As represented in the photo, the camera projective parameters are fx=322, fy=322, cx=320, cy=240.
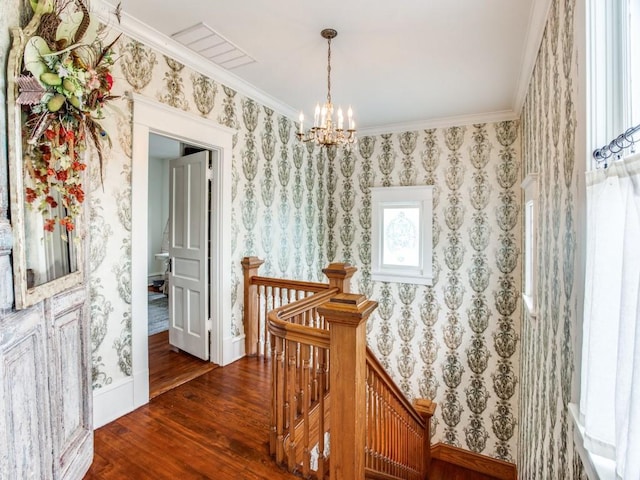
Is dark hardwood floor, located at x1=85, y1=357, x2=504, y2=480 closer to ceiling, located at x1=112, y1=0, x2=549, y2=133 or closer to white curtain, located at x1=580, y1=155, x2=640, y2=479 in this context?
white curtain, located at x1=580, y1=155, x2=640, y2=479

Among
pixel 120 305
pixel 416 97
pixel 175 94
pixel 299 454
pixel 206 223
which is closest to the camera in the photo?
pixel 299 454

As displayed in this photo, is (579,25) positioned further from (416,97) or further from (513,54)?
(416,97)

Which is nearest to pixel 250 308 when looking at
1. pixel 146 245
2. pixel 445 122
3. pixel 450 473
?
pixel 146 245

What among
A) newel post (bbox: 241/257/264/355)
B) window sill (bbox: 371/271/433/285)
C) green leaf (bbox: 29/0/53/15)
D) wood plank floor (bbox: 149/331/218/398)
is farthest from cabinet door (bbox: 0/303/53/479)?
window sill (bbox: 371/271/433/285)

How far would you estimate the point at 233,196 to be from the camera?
3264 millimetres

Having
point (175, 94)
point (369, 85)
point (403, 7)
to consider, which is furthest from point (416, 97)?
point (175, 94)

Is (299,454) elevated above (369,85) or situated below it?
below

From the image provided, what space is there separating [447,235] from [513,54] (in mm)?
2265

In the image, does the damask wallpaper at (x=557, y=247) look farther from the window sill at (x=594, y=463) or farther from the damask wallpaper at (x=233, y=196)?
the damask wallpaper at (x=233, y=196)

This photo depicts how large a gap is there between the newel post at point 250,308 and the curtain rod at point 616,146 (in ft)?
9.20

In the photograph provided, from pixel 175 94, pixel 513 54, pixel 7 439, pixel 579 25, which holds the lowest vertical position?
pixel 7 439

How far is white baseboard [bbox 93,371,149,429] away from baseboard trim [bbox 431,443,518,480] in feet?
12.3

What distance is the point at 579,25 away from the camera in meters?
1.23

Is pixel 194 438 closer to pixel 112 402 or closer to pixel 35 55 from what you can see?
pixel 112 402
